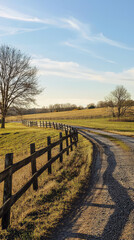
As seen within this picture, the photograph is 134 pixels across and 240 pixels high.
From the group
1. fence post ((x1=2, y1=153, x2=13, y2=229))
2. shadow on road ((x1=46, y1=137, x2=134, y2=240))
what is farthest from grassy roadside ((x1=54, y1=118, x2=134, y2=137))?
fence post ((x1=2, y1=153, x2=13, y2=229))

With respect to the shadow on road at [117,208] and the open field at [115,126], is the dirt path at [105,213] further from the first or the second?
the open field at [115,126]

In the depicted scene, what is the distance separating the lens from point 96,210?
487 cm

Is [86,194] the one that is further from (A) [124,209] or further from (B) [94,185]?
(A) [124,209]

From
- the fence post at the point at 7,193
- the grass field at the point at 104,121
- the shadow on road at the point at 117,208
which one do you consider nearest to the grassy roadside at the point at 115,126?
the grass field at the point at 104,121

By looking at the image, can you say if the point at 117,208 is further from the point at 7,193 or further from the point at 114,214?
the point at 7,193

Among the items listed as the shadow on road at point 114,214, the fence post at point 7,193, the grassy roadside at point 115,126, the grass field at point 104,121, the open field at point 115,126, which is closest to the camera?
the shadow on road at point 114,214

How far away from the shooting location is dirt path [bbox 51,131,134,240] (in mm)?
3895

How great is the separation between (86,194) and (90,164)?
11.6 feet

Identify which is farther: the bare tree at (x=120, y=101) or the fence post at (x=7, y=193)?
the bare tree at (x=120, y=101)

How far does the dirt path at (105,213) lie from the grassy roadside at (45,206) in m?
0.34

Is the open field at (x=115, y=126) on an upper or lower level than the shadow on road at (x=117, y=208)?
lower

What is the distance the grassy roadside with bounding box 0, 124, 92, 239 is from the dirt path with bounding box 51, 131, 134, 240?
343mm

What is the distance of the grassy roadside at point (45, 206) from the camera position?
4.18 metres

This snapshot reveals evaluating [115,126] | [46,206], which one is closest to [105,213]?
[46,206]
